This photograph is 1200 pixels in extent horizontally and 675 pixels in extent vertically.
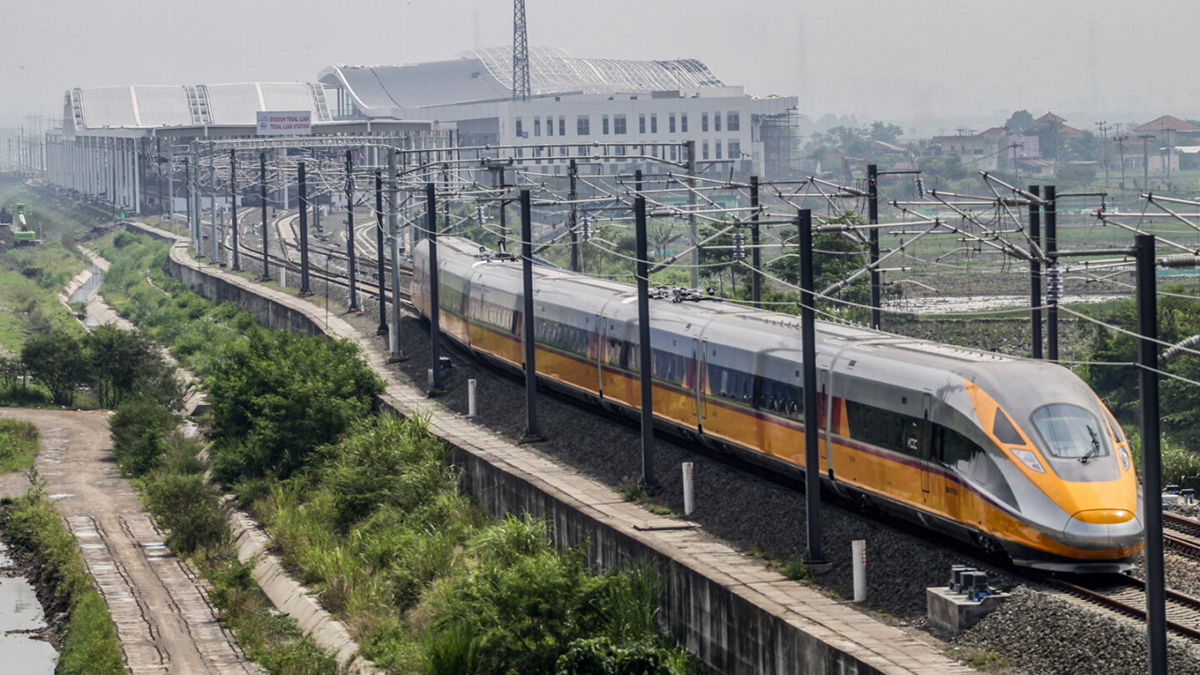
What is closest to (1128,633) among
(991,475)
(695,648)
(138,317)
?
(991,475)

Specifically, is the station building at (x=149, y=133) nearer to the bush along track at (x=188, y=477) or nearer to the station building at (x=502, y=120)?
the station building at (x=502, y=120)

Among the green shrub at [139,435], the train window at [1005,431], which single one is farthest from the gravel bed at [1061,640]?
the green shrub at [139,435]

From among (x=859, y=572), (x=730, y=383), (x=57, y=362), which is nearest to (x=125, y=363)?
(x=57, y=362)

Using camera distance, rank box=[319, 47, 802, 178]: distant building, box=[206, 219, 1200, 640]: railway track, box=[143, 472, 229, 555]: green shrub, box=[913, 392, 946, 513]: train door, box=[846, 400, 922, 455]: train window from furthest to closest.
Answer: box=[319, 47, 802, 178]: distant building, box=[143, 472, 229, 555]: green shrub, box=[846, 400, 922, 455]: train window, box=[913, 392, 946, 513]: train door, box=[206, 219, 1200, 640]: railway track

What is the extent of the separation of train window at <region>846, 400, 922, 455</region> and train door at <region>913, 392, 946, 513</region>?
0.10 metres

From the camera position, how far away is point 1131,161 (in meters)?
182

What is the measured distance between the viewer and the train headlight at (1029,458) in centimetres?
1972

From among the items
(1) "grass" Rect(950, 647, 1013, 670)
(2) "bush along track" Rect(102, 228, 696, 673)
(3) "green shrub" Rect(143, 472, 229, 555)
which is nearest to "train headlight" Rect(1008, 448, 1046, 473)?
(1) "grass" Rect(950, 647, 1013, 670)

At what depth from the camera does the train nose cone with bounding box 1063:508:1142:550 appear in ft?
62.9

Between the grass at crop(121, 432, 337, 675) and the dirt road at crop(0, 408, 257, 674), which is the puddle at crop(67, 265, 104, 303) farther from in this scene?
the grass at crop(121, 432, 337, 675)

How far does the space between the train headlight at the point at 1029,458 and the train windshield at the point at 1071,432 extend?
22cm

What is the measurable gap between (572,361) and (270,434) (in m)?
10.6

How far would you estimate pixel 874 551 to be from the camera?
→ 73.7 ft

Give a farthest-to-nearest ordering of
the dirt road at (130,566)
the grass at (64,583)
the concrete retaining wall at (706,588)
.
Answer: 1. the dirt road at (130,566)
2. the grass at (64,583)
3. the concrete retaining wall at (706,588)
